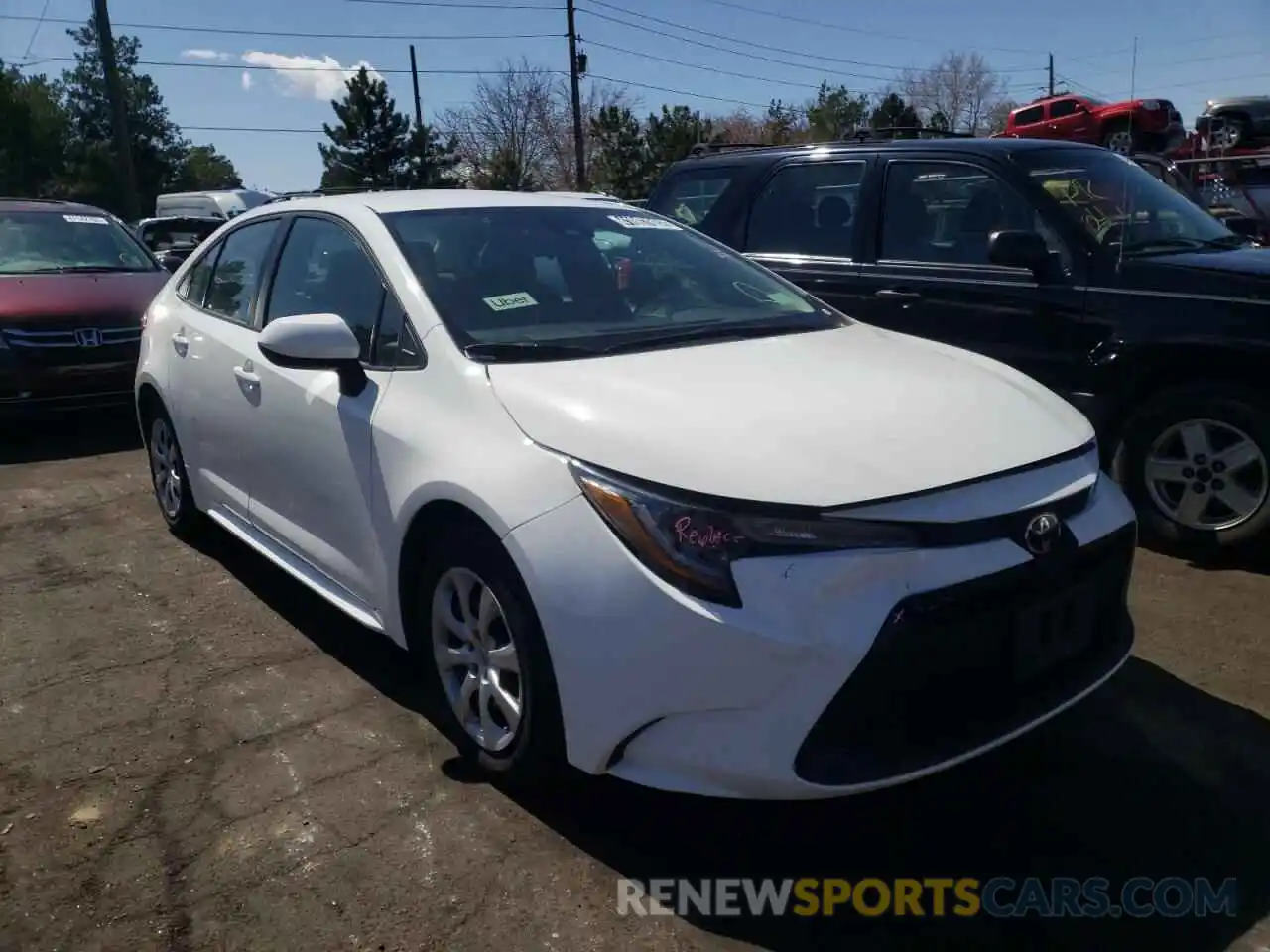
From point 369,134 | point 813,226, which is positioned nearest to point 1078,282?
point 813,226

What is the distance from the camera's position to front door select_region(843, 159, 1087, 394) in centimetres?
489

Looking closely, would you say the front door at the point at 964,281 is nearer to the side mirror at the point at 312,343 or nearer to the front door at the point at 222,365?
the front door at the point at 222,365

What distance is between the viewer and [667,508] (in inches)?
94.3

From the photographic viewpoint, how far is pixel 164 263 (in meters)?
8.89

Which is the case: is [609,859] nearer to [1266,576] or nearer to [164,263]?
[1266,576]

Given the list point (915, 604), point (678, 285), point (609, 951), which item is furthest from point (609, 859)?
point (678, 285)

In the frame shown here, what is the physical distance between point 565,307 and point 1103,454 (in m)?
2.74

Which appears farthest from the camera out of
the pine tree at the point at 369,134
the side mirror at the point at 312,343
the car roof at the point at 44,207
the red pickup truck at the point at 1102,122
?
the pine tree at the point at 369,134

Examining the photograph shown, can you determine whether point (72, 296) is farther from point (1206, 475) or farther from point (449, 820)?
point (1206, 475)

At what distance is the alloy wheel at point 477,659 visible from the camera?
2.79 metres

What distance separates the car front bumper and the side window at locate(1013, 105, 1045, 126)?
2241 centimetres

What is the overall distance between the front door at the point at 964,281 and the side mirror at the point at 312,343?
10.1ft

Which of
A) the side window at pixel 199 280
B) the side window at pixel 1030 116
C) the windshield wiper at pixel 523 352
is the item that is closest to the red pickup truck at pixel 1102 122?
the side window at pixel 1030 116

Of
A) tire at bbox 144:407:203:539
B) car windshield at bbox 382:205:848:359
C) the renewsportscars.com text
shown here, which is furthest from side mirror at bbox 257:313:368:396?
tire at bbox 144:407:203:539
